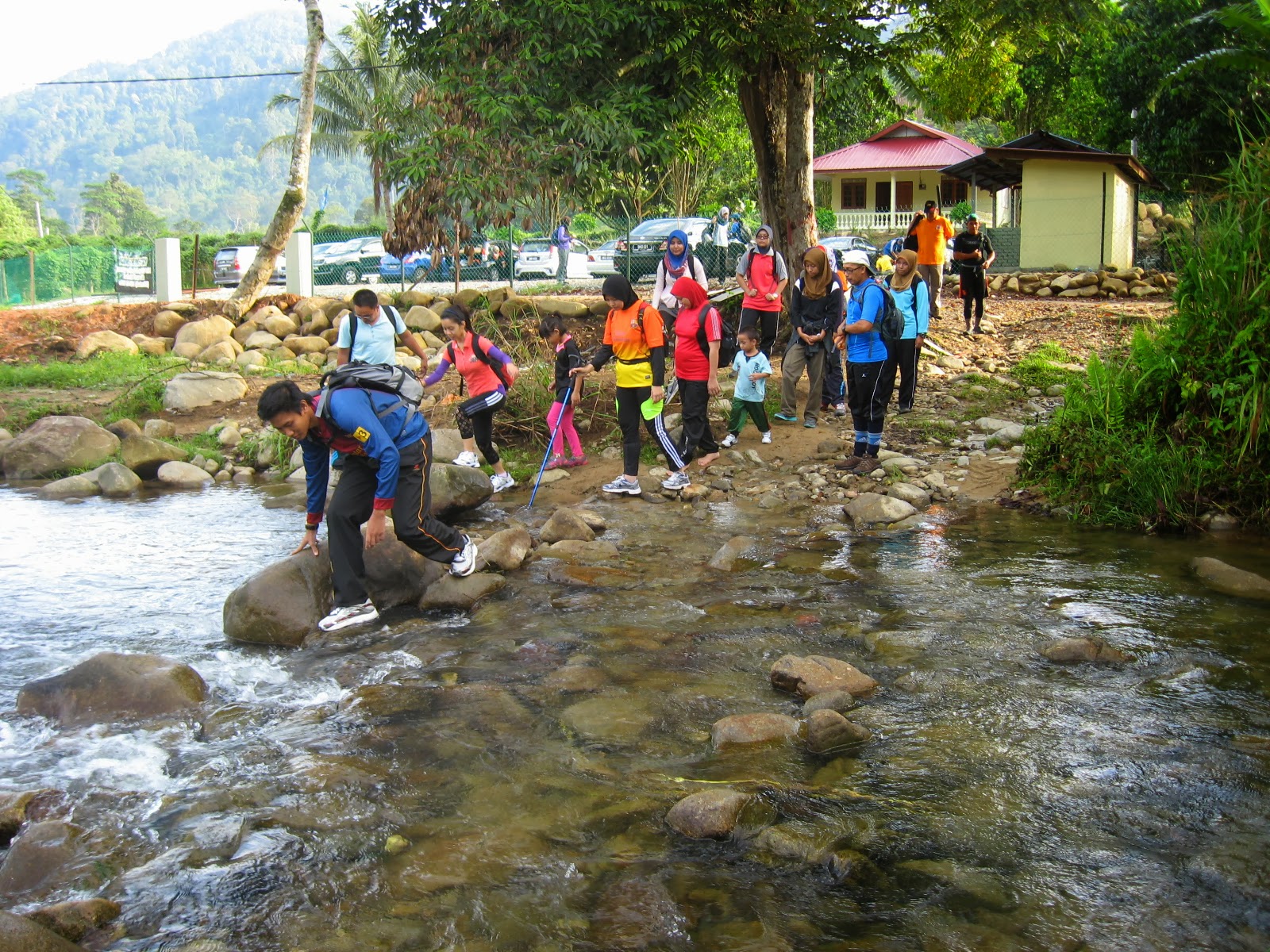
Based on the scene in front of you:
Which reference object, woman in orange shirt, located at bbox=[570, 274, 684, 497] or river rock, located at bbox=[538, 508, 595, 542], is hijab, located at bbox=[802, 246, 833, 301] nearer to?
woman in orange shirt, located at bbox=[570, 274, 684, 497]

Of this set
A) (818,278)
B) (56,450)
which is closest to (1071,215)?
(818,278)

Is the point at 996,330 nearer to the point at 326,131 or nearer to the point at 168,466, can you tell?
the point at 168,466

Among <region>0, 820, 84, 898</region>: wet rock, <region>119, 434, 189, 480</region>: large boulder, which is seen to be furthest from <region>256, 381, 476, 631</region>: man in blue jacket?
<region>119, 434, 189, 480</region>: large boulder

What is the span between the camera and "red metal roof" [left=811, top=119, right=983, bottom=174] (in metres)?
35.3

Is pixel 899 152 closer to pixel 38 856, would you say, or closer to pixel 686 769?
pixel 686 769

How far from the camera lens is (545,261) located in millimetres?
22641

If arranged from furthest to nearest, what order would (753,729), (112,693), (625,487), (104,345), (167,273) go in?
(167,273), (104,345), (625,487), (112,693), (753,729)

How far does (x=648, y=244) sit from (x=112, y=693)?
17.9m

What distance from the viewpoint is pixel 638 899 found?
351 cm

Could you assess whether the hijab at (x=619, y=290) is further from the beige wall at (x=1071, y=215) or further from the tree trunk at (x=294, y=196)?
the beige wall at (x=1071, y=215)

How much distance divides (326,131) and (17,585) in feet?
122

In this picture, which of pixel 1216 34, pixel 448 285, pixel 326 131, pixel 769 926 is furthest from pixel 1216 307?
pixel 326 131

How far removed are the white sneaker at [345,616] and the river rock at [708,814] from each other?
9.56 ft

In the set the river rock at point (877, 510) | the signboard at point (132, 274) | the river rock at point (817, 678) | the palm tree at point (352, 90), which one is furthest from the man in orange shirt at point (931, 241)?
the palm tree at point (352, 90)
